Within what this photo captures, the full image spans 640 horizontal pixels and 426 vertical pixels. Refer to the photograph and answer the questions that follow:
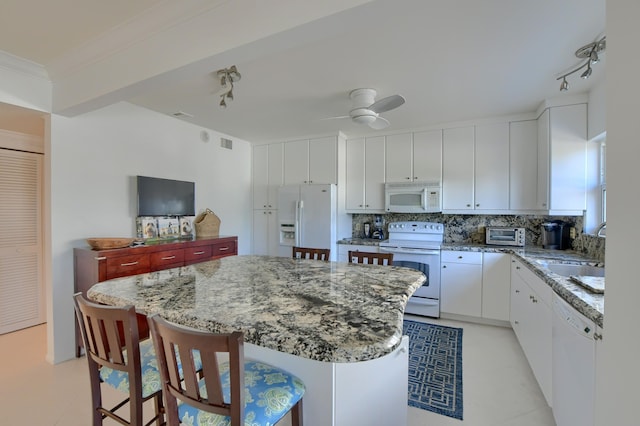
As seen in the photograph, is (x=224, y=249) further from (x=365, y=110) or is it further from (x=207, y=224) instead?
(x=365, y=110)

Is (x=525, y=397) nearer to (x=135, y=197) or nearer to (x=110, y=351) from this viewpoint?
(x=110, y=351)

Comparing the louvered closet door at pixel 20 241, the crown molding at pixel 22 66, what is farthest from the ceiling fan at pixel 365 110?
the louvered closet door at pixel 20 241

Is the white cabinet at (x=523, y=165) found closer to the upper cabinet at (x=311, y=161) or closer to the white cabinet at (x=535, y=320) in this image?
the white cabinet at (x=535, y=320)

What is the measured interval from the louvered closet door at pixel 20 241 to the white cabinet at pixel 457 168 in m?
5.18

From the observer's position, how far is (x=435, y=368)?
2525 millimetres

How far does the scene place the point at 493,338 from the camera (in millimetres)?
3107

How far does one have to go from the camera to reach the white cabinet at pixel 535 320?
6.32 ft

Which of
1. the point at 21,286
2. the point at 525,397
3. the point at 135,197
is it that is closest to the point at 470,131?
the point at 525,397

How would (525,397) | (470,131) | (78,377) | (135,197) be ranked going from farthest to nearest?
1. (470,131)
2. (135,197)
3. (78,377)
4. (525,397)

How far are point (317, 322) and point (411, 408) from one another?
1514 mm

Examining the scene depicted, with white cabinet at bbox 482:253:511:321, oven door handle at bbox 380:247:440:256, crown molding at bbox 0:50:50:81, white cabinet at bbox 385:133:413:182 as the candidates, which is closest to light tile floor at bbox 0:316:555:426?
white cabinet at bbox 482:253:511:321

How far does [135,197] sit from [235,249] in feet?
4.33

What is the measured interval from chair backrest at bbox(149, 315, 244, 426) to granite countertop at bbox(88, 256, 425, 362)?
0.12 m

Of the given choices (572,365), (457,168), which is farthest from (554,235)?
(572,365)
